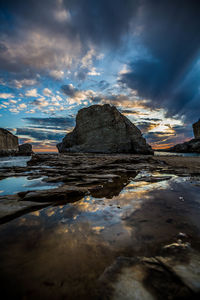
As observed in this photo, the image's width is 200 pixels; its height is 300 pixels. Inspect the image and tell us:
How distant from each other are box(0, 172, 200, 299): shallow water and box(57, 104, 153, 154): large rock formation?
2977 centimetres

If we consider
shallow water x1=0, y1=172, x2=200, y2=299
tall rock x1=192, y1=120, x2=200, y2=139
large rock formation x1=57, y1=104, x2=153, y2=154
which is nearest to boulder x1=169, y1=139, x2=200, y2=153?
tall rock x1=192, y1=120, x2=200, y2=139

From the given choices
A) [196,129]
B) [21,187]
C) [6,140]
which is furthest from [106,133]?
[196,129]

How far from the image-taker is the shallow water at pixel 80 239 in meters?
0.64

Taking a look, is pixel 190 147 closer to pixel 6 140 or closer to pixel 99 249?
pixel 99 249

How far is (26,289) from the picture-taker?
60cm

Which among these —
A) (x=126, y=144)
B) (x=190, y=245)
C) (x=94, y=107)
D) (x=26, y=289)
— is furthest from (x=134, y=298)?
(x=94, y=107)

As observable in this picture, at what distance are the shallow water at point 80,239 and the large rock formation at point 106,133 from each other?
29.8 meters

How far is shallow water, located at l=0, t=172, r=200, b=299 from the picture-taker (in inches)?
25.2

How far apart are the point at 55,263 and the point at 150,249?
24.4 inches

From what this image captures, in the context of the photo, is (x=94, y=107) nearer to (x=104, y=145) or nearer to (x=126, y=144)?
(x=104, y=145)

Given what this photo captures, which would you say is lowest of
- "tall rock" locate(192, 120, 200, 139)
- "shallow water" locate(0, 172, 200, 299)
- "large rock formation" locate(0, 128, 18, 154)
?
"shallow water" locate(0, 172, 200, 299)

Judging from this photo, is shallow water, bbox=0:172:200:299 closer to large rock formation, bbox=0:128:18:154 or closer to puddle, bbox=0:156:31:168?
puddle, bbox=0:156:31:168

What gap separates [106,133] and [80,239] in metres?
33.6

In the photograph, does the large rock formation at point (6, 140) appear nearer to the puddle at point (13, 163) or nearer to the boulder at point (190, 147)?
the puddle at point (13, 163)
